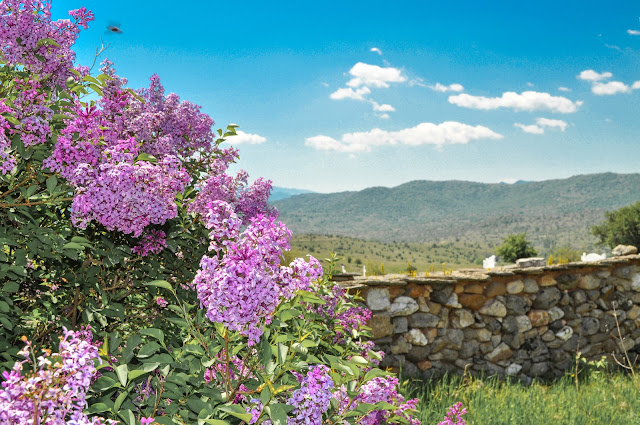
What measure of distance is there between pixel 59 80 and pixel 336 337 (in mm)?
2101

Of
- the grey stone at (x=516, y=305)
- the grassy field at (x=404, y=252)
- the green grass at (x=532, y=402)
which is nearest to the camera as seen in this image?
the green grass at (x=532, y=402)

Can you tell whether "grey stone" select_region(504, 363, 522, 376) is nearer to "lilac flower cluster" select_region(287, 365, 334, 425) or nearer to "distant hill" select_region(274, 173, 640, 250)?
"lilac flower cluster" select_region(287, 365, 334, 425)

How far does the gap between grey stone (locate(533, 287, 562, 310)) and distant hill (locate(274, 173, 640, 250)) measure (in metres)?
75.8

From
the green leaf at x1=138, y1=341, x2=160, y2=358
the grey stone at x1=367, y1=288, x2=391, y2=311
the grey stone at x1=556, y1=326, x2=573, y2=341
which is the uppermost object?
the green leaf at x1=138, y1=341, x2=160, y2=358

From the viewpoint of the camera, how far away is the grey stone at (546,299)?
21.0 ft

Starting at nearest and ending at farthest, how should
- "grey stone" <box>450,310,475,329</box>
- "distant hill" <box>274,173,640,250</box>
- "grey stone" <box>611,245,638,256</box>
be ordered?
"grey stone" <box>450,310,475,329</box> → "grey stone" <box>611,245,638,256</box> → "distant hill" <box>274,173,640,250</box>

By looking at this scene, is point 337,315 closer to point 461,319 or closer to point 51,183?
point 51,183

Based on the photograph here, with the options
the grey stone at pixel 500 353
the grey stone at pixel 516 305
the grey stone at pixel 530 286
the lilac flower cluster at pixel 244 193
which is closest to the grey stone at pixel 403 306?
the grey stone at pixel 500 353

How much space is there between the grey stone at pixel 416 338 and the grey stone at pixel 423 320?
0.07m

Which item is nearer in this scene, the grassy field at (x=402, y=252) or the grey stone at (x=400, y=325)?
the grey stone at (x=400, y=325)

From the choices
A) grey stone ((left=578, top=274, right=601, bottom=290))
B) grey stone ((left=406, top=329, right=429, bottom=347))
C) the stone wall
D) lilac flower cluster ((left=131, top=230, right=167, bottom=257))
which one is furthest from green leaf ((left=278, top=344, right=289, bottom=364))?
grey stone ((left=578, top=274, right=601, bottom=290))

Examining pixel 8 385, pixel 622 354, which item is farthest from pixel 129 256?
pixel 622 354

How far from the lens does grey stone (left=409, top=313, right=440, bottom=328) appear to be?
5660 mm

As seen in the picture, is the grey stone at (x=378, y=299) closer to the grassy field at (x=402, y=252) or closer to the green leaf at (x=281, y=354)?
the green leaf at (x=281, y=354)
